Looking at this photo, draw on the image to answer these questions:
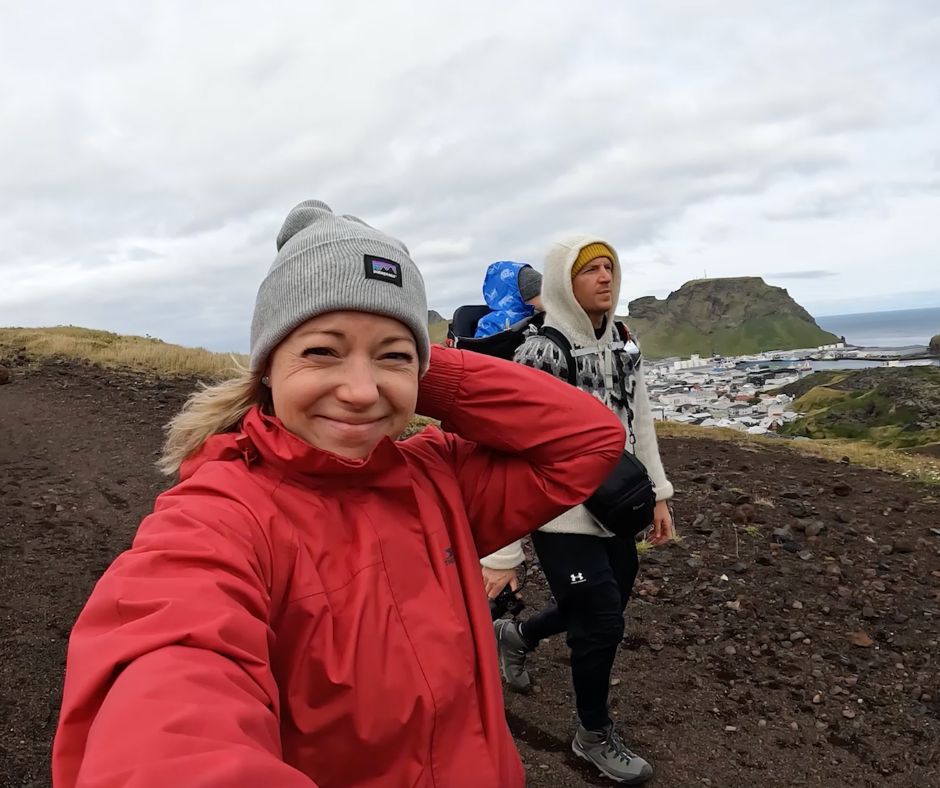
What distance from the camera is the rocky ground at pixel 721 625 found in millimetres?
3549

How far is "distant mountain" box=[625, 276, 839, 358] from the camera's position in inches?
6875

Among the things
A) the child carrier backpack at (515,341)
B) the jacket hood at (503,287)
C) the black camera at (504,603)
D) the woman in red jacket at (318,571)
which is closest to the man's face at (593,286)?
the child carrier backpack at (515,341)

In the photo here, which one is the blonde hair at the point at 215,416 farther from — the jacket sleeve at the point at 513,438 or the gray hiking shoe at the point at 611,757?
the gray hiking shoe at the point at 611,757

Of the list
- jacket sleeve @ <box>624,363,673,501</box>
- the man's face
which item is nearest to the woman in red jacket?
the man's face

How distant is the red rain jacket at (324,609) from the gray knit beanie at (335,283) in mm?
227

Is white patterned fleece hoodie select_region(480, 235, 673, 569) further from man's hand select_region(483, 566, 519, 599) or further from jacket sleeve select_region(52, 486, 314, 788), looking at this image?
jacket sleeve select_region(52, 486, 314, 788)

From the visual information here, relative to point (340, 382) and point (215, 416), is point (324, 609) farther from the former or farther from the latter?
point (215, 416)

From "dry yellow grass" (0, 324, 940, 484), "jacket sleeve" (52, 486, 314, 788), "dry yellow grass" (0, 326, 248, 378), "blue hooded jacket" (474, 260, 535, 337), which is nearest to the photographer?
"jacket sleeve" (52, 486, 314, 788)

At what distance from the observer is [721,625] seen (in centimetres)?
500

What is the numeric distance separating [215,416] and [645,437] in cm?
241

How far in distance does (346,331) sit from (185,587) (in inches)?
26.9

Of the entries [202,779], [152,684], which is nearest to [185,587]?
[152,684]

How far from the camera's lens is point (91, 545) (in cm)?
566

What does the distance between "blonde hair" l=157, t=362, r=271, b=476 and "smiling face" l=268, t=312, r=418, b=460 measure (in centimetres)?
16
